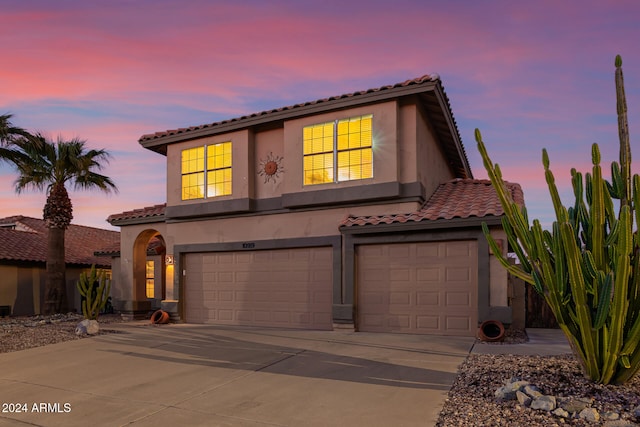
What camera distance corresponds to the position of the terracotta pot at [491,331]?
33.2 ft

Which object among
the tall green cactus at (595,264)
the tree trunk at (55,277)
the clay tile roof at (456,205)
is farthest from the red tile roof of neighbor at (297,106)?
the tree trunk at (55,277)

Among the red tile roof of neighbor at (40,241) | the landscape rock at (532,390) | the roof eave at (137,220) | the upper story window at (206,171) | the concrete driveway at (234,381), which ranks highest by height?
the upper story window at (206,171)

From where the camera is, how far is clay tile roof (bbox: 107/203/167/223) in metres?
17.1

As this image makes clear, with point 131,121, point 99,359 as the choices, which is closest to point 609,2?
point 99,359

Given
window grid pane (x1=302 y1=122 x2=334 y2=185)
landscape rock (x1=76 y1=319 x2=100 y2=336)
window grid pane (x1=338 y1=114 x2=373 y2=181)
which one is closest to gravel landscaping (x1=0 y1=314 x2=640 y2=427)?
window grid pane (x1=338 y1=114 x2=373 y2=181)

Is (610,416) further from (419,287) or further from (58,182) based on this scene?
(58,182)

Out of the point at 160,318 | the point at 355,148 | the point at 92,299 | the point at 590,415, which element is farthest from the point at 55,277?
the point at 590,415

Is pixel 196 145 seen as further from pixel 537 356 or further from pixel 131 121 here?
pixel 537 356

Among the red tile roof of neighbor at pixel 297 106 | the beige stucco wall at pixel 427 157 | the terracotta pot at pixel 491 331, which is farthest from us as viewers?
the beige stucco wall at pixel 427 157

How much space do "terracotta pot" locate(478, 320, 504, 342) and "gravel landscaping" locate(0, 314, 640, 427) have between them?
216 centimetres

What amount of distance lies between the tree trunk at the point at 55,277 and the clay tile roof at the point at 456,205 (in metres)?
14.0

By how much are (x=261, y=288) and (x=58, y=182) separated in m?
11.4

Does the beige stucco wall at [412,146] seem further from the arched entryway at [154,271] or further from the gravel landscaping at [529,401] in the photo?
the arched entryway at [154,271]

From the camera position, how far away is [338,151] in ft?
43.4
